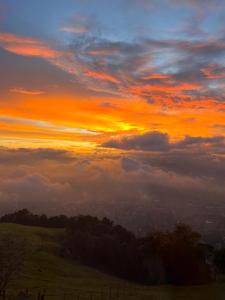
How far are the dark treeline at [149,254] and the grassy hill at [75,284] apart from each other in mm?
4265

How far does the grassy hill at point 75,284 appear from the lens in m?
57.1

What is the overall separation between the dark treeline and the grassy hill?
4.26 meters

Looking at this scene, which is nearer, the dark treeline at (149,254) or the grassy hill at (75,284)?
the grassy hill at (75,284)

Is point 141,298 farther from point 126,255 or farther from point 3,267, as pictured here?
point 126,255

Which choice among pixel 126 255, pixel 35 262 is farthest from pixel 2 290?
pixel 126 255

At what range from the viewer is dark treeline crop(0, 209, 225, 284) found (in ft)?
270

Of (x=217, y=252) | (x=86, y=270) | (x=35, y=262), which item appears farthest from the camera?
(x=217, y=252)

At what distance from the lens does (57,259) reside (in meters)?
77.4

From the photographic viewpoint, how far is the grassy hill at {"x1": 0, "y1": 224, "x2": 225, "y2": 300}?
57062 millimetres

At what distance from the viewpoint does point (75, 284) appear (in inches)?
2505

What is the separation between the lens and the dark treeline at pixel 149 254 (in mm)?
82312

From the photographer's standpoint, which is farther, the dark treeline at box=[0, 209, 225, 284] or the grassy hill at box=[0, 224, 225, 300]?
the dark treeline at box=[0, 209, 225, 284]

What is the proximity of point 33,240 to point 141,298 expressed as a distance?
33711 mm

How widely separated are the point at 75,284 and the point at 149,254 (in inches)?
1041
